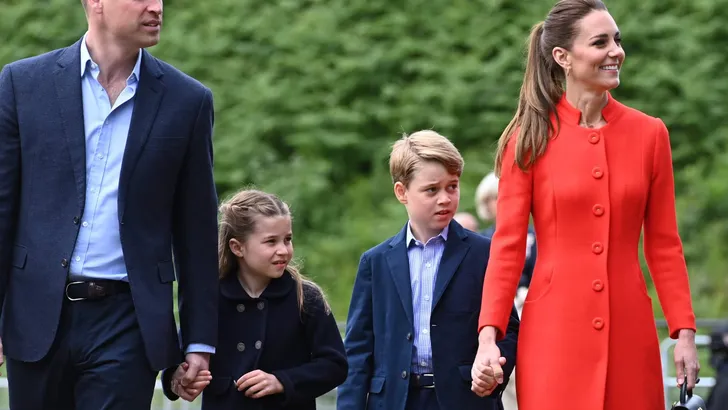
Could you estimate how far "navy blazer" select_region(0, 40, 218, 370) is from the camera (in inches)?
179

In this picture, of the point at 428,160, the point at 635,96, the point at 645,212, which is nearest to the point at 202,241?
the point at 428,160

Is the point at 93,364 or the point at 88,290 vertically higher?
the point at 88,290

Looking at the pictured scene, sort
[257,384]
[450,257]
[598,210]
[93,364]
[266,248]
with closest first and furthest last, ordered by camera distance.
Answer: [93,364]
[598,210]
[257,384]
[450,257]
[266,248]

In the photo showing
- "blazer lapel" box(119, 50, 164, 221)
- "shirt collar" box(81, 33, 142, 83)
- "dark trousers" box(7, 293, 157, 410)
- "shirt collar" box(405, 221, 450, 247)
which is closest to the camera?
"dark trousers" box(7, 293, 157, 410)

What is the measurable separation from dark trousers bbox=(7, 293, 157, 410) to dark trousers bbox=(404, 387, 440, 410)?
43.8 inches

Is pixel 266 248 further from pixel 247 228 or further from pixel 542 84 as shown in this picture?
pixel 542 84

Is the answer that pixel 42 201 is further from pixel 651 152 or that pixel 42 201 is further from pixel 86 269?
pixel 651 152

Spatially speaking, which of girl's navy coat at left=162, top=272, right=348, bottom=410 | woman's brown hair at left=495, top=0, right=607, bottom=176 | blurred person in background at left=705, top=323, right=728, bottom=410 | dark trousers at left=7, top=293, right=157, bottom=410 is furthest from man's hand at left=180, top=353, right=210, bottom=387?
blurred person in background at left=705, top=323, right=728, bottom=410

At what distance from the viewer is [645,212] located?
471 centimetres

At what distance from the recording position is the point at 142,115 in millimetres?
4668

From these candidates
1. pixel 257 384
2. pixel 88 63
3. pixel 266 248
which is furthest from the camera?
pixel 266 248

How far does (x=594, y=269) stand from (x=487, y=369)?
0.48 meters

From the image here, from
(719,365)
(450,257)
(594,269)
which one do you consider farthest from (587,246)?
(719,365)

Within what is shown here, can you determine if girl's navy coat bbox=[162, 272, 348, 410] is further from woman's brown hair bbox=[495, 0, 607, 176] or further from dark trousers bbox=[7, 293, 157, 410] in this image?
woman's brown hair bbox=[495, 0, 607, 176]
